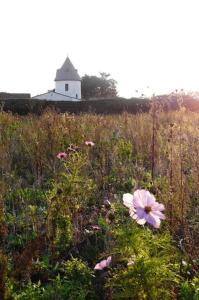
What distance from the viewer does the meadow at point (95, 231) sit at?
7.00 ft

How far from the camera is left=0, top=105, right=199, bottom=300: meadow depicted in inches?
84.0

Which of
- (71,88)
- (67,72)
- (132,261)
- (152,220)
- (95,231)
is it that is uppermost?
(67,72)

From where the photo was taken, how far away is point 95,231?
3.58 meters

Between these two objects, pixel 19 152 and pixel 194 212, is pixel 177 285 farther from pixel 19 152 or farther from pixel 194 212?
pixel 19 152

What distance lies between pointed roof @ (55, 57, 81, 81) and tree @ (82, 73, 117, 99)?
149 cm

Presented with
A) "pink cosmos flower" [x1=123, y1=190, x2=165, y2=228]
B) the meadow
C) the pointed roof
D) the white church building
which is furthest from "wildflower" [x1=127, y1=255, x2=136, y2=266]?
the pointed roof

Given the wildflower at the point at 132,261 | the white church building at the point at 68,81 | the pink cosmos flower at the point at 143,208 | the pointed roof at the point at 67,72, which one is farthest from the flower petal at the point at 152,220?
the pointed roof at the point at 67,72

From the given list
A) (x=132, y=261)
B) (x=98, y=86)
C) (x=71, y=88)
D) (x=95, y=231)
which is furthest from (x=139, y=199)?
(x=71, y=88)

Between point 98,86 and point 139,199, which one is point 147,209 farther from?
point 98,86

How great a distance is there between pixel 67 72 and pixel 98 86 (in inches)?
311

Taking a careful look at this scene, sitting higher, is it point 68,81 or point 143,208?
point 68,81

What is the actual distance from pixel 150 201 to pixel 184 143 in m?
3.90

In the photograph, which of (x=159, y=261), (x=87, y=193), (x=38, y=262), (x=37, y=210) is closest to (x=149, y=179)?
(x=87, y=193)

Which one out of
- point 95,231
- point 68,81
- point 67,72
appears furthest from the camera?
point 67,72
